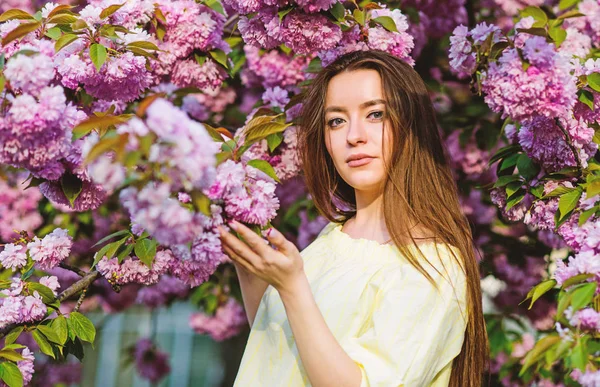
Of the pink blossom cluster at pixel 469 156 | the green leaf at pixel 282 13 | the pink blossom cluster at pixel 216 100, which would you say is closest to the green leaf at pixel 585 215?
the green leaf at pixel 282 13

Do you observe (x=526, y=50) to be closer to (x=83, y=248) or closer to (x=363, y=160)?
(x=363, y=160)

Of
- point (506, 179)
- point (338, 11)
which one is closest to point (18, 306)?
point (338, 11)

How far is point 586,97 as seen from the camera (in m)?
2.08

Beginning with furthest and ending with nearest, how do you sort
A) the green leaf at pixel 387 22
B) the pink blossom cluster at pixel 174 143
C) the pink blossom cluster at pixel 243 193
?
the green leaf at pixel 387 22 < the pink blossom cluster at pixel 243 193 < the pink blossom cluster at pixel 174 143

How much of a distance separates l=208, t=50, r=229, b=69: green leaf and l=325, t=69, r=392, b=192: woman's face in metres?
0.50

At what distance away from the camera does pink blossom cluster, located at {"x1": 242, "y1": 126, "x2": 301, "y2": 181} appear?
257cm

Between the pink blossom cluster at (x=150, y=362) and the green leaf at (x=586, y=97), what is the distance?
3.82 meters

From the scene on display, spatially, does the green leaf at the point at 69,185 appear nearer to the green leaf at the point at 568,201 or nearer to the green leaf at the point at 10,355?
the green leaf at the point at 10,355

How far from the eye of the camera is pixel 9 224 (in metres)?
4.61

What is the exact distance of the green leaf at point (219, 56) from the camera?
2.54 metres

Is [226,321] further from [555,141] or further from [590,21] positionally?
[555,141]

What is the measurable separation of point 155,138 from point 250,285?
995 mm

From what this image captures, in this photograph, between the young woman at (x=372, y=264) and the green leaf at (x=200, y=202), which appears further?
the young woman at (x=372, y=264)

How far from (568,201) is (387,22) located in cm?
77
